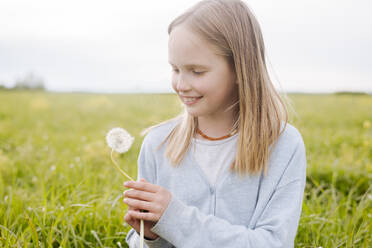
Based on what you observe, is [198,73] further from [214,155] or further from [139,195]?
[139,195]

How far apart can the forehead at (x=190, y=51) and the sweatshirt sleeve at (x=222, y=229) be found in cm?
52

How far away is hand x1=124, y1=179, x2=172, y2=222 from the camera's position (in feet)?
3.72

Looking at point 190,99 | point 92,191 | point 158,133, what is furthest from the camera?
point 92,191

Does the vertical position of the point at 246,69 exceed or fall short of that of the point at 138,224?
it exceeds it

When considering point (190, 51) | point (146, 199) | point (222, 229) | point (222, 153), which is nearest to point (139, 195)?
point (146, 199)

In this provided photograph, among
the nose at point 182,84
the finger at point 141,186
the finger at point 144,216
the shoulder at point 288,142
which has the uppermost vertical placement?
the nose at point 182,84

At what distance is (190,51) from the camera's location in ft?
4.08

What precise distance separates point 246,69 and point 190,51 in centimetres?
26

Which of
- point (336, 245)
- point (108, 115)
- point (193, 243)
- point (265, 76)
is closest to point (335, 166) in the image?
point (336, 245)

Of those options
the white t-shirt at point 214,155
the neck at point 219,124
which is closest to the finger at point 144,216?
the white t-shirt at point 214,155

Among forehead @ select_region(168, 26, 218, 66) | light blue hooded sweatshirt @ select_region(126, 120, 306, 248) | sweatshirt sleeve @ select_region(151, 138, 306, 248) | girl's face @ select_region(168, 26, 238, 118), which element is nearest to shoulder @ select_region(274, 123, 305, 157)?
light blue hooded sweatshirt @ select_region(126, 120, 306, 248)

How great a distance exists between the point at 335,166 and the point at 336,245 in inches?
59.0

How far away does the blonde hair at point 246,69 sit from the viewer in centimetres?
131

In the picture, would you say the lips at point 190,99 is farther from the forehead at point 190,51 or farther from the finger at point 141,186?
the finger at point 141,186
